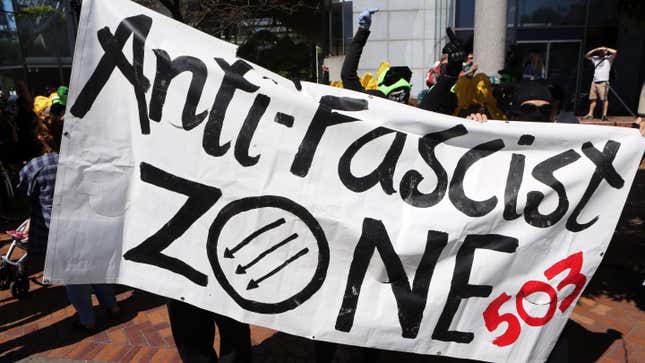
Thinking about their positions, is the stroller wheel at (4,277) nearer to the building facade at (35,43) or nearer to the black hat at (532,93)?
the black hat at (532,93)

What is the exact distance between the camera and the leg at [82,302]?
376 cm

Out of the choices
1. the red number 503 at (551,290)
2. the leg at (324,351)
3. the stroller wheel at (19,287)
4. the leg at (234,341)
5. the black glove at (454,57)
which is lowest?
the stroller wheel at (19,287)

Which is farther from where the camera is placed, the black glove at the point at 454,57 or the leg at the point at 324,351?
the leg at the point at 324,351

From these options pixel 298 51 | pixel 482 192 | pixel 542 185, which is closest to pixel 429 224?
pixel 482 192

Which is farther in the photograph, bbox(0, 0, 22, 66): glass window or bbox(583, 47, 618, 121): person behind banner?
bbox(0, 0, 22, 66): glass window

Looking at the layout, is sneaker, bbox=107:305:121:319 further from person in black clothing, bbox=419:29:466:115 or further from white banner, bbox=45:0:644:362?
person in black clothing, bbox=419:29:466:115

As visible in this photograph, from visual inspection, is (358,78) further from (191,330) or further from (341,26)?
(341,26)

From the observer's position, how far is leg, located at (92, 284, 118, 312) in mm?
3971

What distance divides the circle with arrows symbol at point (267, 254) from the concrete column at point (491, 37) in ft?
16.1

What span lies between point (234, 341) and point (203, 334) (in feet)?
0.54

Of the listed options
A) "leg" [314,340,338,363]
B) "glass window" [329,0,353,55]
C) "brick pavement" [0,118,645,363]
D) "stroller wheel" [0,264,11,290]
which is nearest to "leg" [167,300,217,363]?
"leg" [314,340,338,363]

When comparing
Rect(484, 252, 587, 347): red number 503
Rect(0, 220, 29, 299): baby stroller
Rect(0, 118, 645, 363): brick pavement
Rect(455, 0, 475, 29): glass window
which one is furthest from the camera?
Rect(455, 0, 475, 29): glass window

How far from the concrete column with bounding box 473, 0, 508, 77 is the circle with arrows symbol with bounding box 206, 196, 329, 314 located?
4917mm

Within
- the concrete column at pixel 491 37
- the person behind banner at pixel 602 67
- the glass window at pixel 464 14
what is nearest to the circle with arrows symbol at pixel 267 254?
the concrete column at pixel 491 37
